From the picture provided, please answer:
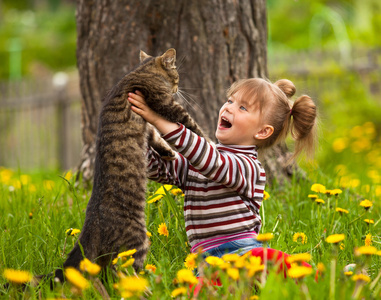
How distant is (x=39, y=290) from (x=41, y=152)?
6576 mm

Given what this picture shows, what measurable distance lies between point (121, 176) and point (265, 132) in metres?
0.83

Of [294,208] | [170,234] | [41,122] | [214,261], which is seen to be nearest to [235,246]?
[170,234]

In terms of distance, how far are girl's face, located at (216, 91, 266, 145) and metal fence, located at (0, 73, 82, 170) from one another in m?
5.82

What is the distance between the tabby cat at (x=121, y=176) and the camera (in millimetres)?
2172

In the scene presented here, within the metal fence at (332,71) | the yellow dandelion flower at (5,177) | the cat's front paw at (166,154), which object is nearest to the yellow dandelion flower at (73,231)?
the cat's front paw at (166,154)

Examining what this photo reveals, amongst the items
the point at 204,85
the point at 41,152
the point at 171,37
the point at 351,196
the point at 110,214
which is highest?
the point at 171,37

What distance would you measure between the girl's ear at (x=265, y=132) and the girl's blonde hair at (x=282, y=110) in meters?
0.03

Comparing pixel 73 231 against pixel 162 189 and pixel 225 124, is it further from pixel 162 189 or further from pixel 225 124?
pixel 225 124

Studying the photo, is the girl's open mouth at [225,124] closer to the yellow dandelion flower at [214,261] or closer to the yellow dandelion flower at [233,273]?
the yellow dandelion flower at [214,261]

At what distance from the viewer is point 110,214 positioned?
2191mm

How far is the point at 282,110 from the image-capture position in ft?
8.46

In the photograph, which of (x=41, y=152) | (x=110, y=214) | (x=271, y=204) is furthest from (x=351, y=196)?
(x=41, y=152)

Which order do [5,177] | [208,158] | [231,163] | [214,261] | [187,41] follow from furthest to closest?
[5,177] → [187,41] → [231,163] → [208,158] → [214,261]

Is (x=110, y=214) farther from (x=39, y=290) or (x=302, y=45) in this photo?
(x=302, y=45)
